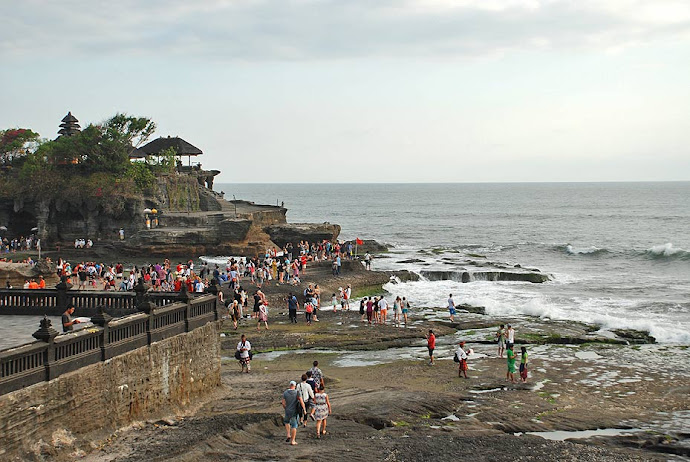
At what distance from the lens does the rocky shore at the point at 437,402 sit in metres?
15.3

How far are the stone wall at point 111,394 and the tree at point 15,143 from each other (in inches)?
2096

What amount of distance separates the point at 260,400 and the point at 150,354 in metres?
3.61

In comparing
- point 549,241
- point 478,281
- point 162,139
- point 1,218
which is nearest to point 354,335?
point 478,281

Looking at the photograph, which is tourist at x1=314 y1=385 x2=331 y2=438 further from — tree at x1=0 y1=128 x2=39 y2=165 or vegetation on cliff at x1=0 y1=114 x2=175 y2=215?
tree at x1=0 y1=128 x2=39 y2=165

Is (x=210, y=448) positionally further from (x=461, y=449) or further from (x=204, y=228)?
(x=204, y=228)

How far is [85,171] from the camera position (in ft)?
198

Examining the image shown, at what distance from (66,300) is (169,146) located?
5525cm

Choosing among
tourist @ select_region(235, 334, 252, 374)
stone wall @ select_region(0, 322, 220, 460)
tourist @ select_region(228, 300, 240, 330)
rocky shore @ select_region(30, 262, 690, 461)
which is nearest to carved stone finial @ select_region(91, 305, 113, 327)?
stone wall @ select_region(0, 322, 220, 460)

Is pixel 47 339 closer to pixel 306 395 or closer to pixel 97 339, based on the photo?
pixel 97 339

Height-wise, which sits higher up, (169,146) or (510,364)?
(169,146)

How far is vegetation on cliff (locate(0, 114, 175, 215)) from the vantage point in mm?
58375

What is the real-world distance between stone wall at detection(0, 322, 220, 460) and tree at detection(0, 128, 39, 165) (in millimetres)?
53235

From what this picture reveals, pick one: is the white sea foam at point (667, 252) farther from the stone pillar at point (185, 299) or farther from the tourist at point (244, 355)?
the stone pillar at point (185, 299)

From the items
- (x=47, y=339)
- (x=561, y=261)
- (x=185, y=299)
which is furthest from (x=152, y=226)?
(x=47, y=339)
